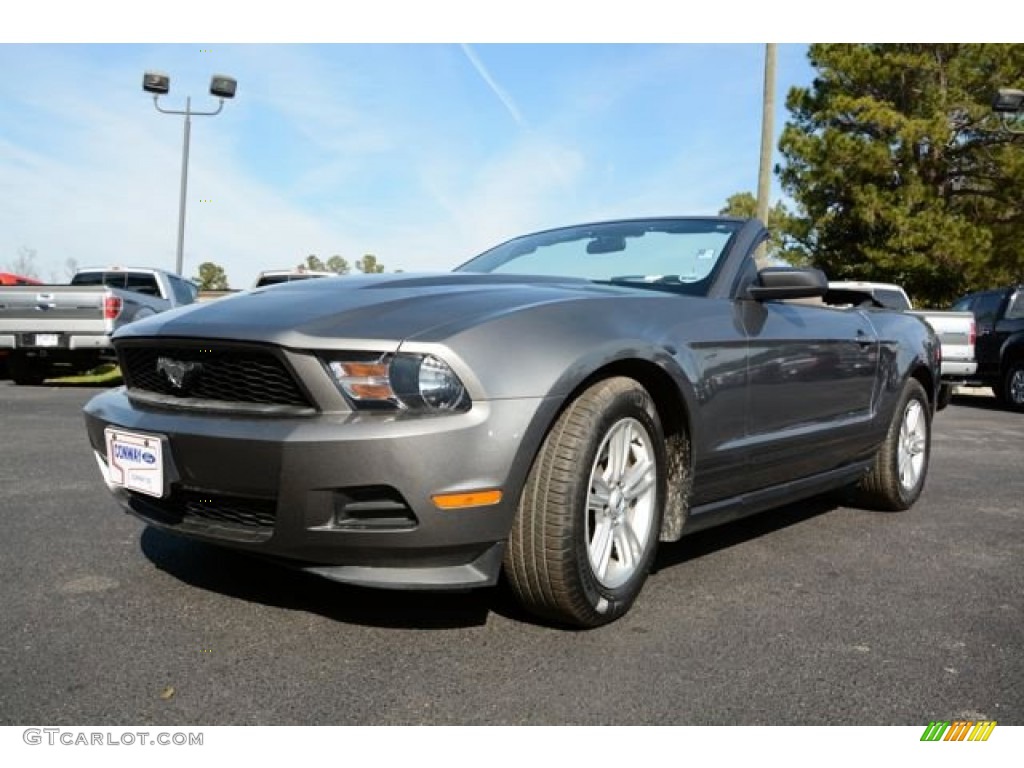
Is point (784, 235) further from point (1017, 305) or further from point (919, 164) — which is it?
Result: point (1017, 305)

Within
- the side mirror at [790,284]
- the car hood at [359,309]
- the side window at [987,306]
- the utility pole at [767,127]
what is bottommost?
the car hood at [359,309]

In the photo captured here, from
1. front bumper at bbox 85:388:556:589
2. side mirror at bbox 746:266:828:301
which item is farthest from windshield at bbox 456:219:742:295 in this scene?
front bumper at bbox 85:388:556:589

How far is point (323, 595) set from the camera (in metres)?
2.76

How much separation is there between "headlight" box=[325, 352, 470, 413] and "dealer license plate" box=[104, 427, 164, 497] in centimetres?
60

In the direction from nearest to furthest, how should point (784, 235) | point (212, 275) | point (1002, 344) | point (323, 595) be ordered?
1. point (323, 595)
2. point (1002, 344)
3. point (784, 235)
4. point (212, 275)

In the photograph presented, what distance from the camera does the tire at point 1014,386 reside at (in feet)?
37.0

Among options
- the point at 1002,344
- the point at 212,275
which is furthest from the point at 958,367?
the point at 212,275

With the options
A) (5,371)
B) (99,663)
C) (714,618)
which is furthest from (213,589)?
(5,371)

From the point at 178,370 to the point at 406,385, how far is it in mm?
734

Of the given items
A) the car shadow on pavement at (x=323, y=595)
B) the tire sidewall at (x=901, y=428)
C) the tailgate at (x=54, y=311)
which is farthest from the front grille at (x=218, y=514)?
the tailgate at (x=54, y=311)

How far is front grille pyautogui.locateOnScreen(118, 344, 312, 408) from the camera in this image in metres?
2.29

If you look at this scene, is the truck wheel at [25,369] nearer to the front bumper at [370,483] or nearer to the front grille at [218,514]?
the front grille at [218,514]

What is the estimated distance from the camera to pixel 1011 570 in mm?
3336

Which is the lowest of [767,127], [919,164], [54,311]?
[54,311]
